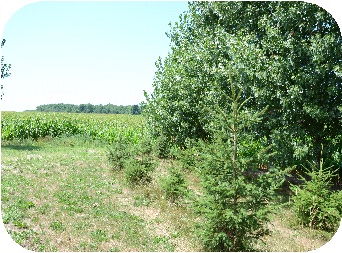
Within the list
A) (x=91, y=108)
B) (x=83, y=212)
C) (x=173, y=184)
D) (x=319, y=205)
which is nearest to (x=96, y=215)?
(x=83, y=212)

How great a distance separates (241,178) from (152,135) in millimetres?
10576

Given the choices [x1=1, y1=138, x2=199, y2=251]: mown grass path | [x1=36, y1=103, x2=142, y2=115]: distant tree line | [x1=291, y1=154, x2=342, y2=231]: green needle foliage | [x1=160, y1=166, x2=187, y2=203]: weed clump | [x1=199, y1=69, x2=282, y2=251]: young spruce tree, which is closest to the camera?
[x1=199, y1=69, x2=282, y2=251]: young spruce tree

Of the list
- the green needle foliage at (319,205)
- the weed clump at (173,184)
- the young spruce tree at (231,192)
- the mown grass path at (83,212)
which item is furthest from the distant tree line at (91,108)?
the young spruce tree at (231,192)

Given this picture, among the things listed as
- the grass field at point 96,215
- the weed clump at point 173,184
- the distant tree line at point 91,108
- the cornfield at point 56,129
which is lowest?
the grass field at point 96,215

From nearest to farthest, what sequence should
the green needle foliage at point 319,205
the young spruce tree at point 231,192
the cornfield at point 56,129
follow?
the young spruce tree at point 231,192, the green needle foliage at point 319,205, the cornfield at point 56,129

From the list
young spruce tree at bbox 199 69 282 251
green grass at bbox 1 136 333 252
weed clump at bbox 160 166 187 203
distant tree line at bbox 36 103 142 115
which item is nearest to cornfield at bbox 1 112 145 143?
green grass at bbox 1 136 333 252

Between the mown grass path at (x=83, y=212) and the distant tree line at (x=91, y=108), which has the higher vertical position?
the distant tree line at (x=91, y=108)

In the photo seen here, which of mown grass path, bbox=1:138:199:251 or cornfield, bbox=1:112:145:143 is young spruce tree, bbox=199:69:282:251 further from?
cornfield, bbox=1:112:145:143

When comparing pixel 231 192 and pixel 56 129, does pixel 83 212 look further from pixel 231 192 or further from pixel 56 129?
pixel 56 129

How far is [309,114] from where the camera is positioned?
12.4 meters

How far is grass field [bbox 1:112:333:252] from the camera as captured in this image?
340 inches

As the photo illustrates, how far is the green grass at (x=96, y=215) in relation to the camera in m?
8.64

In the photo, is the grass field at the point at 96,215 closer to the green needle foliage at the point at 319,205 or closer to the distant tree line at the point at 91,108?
the green needle foliage at the point at 319,205

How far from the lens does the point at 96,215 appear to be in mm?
10000
